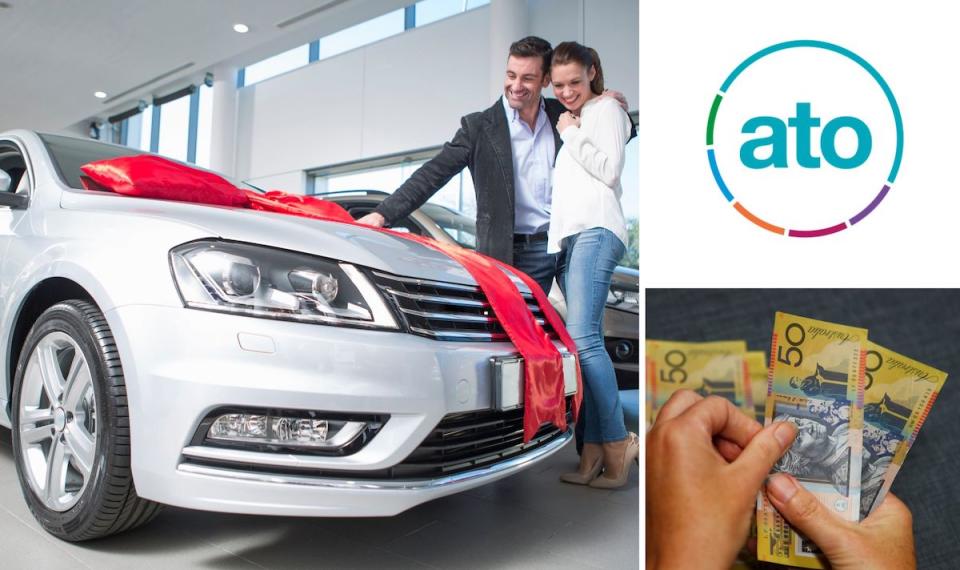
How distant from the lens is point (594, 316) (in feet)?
6.34

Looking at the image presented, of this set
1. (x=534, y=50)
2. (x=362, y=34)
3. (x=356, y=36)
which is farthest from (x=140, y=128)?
(x=534, y=50)

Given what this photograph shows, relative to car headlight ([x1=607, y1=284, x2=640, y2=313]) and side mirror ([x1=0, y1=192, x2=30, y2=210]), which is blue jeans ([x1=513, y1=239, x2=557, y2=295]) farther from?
side mirror ([x1=0, y1=192, x2=30, y2=210])

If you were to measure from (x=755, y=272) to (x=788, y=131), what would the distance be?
0.15 metres

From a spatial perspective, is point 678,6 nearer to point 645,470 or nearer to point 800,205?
point 800,205

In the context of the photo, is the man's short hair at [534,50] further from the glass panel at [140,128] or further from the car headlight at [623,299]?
the glass panel at [140,128]

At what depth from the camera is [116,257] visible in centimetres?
133

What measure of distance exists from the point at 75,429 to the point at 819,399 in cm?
140

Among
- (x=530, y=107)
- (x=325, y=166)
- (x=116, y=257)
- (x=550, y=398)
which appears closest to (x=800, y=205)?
(x=550, y=398)

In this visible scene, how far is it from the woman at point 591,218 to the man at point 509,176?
230 mm

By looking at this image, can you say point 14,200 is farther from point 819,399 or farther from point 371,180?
point 371,180

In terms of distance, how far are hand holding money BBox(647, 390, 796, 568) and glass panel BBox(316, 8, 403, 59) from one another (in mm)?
7131

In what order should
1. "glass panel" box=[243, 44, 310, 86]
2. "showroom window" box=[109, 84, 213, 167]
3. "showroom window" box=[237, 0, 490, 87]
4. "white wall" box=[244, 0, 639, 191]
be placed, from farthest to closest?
"showroom window" box=[109, 84, 213, 167]
"glass panel" box=[243, 44, 310, 86]
"showroom window" box=[237, 0, 490, 87]
"white wall" box=[244, 0, 639, 191]

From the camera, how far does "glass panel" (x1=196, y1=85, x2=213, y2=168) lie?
936 cm

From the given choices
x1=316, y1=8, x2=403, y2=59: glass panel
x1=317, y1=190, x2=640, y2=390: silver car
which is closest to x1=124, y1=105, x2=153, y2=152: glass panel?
x1=316, y1=8, x2=403, y2=59: glass panel
